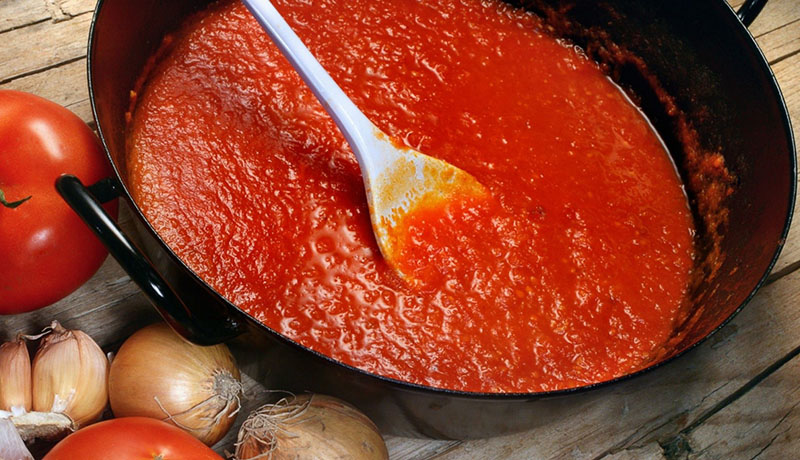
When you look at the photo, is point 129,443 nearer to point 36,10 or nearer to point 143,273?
point 143,273

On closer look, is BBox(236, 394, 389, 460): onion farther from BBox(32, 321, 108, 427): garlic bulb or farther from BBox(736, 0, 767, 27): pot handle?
BBox(736, 0, 767, 27): pot handle

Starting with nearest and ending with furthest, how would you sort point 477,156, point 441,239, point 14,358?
point 14,358
point 441,239
point 477,156

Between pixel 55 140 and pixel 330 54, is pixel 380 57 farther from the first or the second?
pixel 55 140

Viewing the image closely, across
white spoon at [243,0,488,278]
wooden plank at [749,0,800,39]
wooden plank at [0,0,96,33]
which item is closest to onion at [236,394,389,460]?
white spoon at [243,0,488,278]

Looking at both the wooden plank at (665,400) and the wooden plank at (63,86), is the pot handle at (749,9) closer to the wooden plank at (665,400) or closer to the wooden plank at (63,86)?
the wooden plank at (665,400)

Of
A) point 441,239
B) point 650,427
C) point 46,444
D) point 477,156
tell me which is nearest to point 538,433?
point 650,427

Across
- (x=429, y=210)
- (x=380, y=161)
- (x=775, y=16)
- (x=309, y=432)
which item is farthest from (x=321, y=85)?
A: (x=775, y=16)
